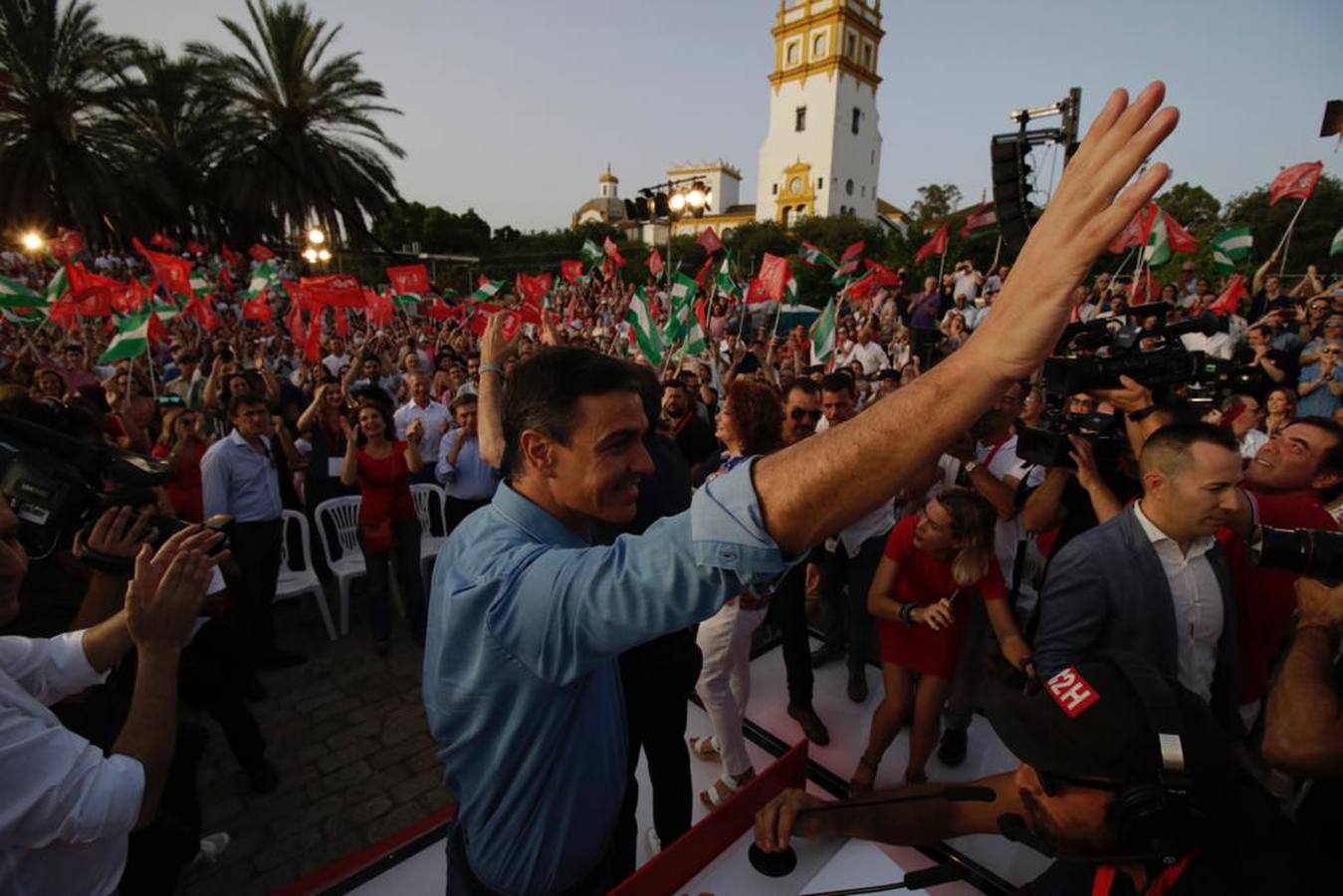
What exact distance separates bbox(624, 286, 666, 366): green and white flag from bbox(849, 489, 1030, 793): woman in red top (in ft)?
18.2

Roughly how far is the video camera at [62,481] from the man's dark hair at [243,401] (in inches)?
112

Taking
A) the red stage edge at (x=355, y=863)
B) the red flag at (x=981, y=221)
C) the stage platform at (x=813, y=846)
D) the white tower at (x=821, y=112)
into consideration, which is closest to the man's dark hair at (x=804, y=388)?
the stage platform at (x=813, y=846)

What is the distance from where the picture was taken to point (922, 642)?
3143mm

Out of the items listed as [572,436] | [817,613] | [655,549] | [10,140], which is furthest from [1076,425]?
[10,140]

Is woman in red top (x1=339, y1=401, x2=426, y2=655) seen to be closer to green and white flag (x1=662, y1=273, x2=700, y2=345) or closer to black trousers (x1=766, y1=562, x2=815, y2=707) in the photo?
black trousers (x1=766, y1=562, x2=815, y2=707)

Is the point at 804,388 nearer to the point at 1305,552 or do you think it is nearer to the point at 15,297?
the point at 1305,552

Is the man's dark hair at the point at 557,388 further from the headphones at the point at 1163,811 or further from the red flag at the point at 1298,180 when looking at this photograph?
the red flag at the point at 1298,180

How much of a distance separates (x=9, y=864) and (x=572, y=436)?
1606mm

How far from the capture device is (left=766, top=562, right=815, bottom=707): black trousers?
12.5ft

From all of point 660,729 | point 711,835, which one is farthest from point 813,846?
point 660,729

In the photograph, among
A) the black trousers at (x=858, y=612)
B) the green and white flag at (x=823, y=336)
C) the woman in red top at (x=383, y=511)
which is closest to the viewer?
the black trousers at (x=858, y=612)

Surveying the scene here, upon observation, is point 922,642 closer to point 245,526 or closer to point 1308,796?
point 1308,796

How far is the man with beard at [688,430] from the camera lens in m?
5.09

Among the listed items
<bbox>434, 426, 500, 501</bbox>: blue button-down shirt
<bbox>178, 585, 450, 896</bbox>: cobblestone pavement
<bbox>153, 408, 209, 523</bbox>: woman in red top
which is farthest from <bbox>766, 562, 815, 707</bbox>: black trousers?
<bbox>153, 408, 209, 523</bbox>: woman in red top
